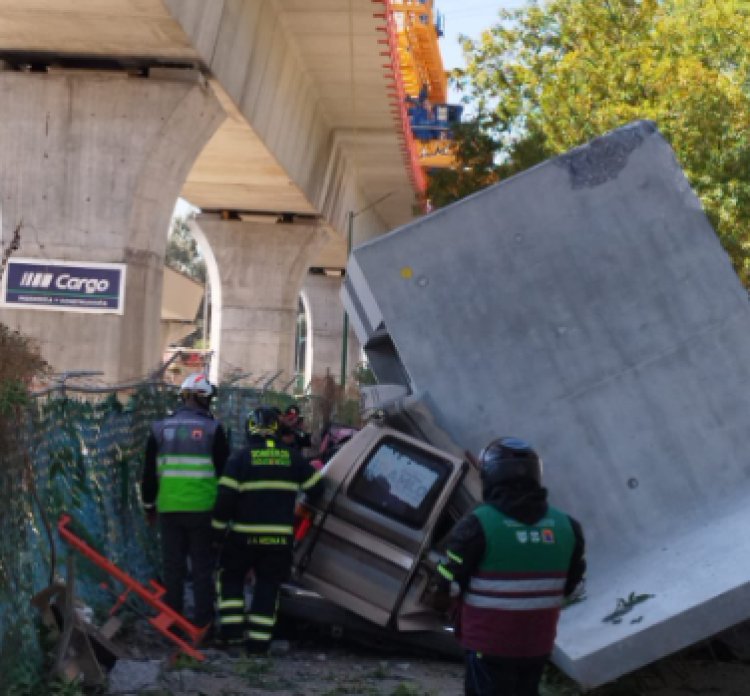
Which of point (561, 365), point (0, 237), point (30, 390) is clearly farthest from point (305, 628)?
point (0, 237)

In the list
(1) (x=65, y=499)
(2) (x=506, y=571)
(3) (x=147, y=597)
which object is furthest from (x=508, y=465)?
(1) (x=65, y=499)

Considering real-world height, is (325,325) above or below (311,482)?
above

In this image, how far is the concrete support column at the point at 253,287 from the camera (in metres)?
38.8

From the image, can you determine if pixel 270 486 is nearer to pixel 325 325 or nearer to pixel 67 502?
pixel 67 502

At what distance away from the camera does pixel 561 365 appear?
1034 centimetres

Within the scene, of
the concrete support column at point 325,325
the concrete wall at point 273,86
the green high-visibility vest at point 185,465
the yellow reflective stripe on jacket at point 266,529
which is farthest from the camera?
the concrete support column at point 325,325

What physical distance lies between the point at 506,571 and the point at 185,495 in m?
4.59

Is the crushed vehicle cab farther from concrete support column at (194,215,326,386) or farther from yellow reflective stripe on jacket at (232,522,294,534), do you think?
concrete support column at (194,215,326,386)

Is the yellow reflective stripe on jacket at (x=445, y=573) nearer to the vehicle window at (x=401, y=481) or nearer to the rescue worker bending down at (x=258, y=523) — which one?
the vehicle window at (x=401, y=481)

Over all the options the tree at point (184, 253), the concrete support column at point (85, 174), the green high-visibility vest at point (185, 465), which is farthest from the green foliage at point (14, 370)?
the tree at point (184, 253)

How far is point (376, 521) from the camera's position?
9.65 meters

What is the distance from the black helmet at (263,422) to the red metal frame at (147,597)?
4.13ft

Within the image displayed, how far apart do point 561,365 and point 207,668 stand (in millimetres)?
3171

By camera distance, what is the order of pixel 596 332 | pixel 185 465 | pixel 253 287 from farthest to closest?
pixel 253 287
pixel 596 332
pixel 185 465
